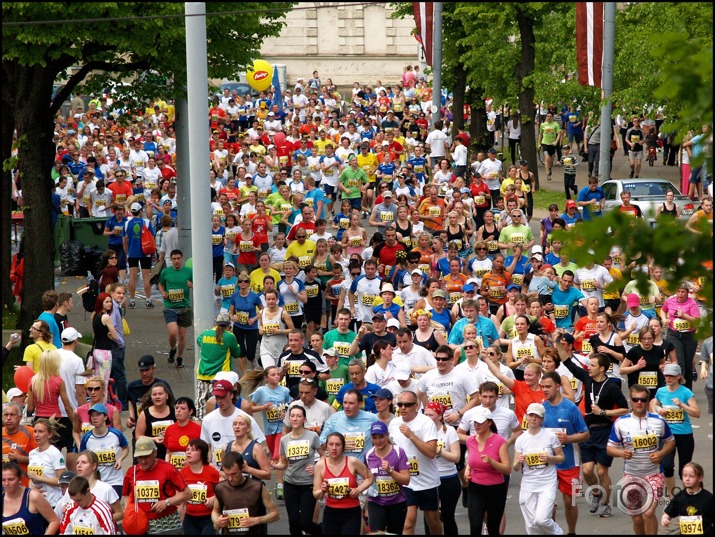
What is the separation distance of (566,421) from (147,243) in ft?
40.2

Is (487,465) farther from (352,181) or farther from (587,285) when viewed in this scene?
(352,181)

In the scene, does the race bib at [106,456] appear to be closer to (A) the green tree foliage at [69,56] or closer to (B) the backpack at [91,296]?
(A) the green tree foliage at [69,56]

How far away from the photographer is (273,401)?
13125mm

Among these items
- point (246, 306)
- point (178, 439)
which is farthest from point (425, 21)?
point (178, 439)

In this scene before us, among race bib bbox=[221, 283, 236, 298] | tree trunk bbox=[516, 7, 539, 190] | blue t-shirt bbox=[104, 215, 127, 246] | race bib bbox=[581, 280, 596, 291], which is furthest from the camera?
tree trunk bbox=[516, 7, 539, 190]

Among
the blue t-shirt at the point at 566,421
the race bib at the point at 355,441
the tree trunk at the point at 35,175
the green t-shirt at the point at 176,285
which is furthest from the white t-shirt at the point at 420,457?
the tree trunk at the point at 35,175

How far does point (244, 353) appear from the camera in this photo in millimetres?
17812

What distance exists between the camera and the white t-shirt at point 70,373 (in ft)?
44.8

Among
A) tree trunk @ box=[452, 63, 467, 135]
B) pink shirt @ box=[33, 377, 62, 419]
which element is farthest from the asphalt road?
tree trunk @ box=[452, 63, 467, 135]

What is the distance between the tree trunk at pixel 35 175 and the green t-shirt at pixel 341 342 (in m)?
5.87

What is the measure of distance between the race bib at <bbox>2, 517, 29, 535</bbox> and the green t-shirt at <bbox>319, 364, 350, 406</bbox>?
157 inches

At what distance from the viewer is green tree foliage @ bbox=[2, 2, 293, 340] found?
58.1 feet

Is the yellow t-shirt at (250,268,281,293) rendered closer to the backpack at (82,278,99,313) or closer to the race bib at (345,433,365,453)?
the backpack at (82,278,99,313)

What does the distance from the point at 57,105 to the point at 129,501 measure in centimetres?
970
